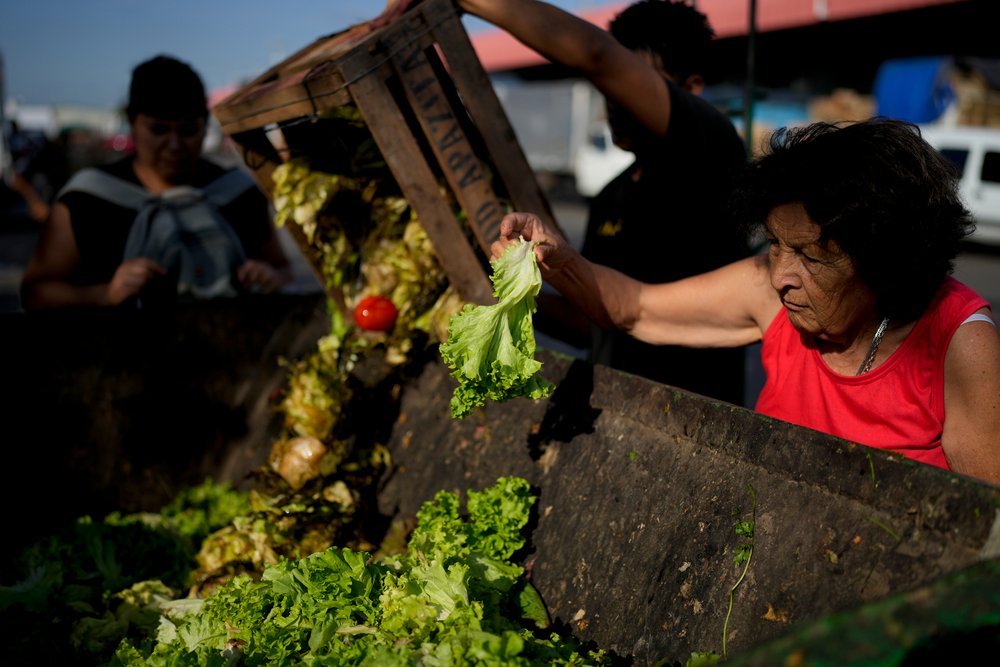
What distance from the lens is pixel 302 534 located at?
308 centimetres

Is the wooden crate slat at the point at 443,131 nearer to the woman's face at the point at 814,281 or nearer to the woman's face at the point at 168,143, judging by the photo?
the woman's face at the point at 814,281

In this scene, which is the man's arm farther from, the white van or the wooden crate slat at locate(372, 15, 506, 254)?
the white van

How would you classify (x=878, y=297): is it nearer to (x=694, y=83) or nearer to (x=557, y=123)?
(x=694, y=83)

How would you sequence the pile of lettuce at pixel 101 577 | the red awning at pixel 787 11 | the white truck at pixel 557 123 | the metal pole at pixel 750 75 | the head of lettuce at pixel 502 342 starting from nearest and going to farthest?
the head of lettuce at pixel 502 342 → the pile of lettuce at pixel 101 577 → the metal pole at pixel 750 75 → the red awning at pixel 787 11 → the white truck at pixel 557 123

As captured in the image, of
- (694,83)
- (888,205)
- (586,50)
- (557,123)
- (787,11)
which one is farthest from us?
(557,123)

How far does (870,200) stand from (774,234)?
290 millimetres

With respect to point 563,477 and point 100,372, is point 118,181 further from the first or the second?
point 563,477

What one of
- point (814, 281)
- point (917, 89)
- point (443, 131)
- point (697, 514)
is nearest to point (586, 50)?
point (443, 131)

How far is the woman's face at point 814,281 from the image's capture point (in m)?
2.11

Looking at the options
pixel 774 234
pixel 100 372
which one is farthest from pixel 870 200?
pixel 100 372

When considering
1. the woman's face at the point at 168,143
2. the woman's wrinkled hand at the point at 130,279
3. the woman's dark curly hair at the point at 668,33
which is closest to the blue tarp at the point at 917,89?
the woman's dark curly hair at the point at 668,33

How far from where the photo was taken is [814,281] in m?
2.15

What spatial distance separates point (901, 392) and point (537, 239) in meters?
1.14

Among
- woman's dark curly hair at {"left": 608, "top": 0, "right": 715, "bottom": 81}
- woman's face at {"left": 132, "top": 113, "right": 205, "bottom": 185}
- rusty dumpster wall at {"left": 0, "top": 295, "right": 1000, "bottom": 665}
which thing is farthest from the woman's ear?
woman's face at {"left": 132, "top": 113, "right": 205, "bottom": 185}
